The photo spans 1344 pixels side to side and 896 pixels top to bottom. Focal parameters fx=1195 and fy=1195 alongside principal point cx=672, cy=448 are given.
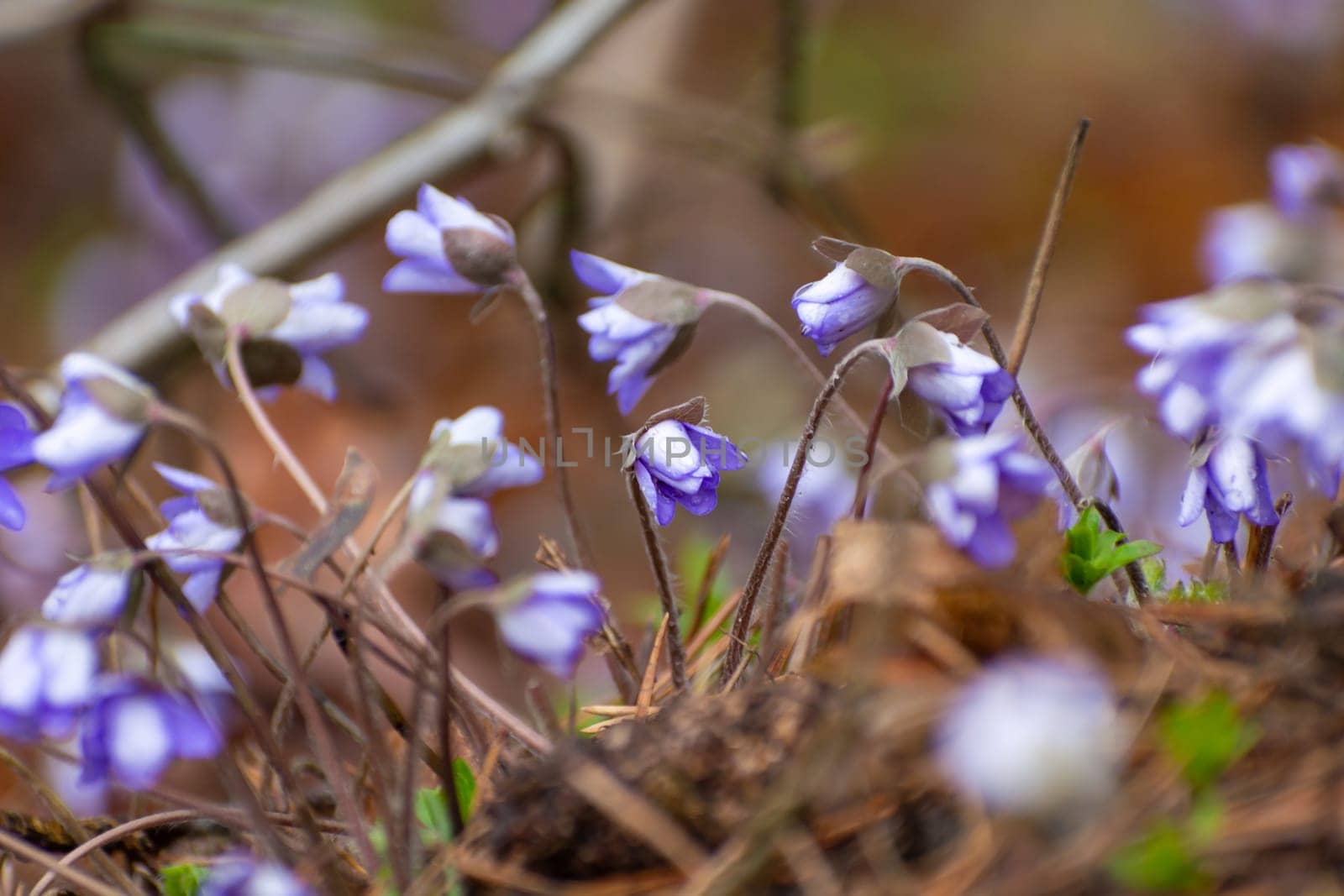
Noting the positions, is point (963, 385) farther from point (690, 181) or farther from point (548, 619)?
point (690, 181)

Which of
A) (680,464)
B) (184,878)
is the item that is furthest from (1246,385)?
(184,878)

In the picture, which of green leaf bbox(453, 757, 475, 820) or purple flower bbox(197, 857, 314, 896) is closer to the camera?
→ purple flower bbox(197, 857, 314, 896)

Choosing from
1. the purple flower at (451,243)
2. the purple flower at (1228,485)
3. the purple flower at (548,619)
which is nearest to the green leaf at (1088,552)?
the purple flower at (1228,485)

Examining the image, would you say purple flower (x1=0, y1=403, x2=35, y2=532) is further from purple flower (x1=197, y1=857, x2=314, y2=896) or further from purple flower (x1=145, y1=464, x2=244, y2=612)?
purple flower (x1=197, y1=857, x2=314, y2=896)

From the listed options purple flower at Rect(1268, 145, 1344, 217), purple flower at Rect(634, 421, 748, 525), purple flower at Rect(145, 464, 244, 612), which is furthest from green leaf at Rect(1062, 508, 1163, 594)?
purple flower at Rect(1268, 145, 1344, 217)

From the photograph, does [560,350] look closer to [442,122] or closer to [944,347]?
[442,122]

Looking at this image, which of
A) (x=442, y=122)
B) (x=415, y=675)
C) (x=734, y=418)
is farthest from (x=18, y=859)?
(x=734, y=418)

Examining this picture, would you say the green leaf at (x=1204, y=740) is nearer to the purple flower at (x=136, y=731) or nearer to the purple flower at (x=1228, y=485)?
the purple flower at (x=1228, y=485)
